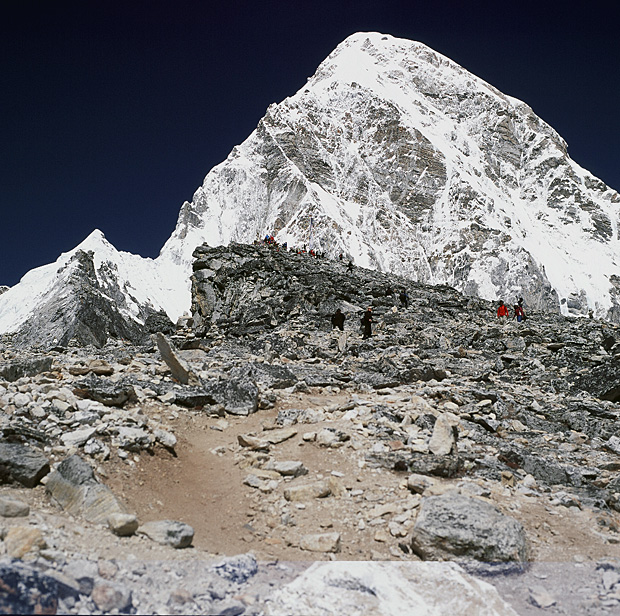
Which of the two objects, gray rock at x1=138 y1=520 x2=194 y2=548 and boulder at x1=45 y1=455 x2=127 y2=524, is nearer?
gray rock at x1=138 y1=520 x2=194 y2=548

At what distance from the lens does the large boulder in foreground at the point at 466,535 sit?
15.5 feet

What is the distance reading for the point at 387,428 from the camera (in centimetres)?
802

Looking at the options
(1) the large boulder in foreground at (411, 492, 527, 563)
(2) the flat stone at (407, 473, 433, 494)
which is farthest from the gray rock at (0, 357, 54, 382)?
(1) the large boulder in foreground at (411, 492, 527, 563)

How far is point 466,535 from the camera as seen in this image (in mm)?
4793

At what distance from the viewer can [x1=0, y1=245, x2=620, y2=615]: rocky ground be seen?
3.97 metres

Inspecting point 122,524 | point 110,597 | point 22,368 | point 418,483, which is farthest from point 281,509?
point 22,368

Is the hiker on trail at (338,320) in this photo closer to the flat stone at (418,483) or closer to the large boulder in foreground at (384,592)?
the flat stone at (418,483)

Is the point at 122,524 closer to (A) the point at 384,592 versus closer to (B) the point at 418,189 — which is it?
(A) the point at 384,592

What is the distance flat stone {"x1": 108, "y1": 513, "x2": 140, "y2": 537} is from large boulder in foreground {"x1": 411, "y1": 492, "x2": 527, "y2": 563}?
279 cm

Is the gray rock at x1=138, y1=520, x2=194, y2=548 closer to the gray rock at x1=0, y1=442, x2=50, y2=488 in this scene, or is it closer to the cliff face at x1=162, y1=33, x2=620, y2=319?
the gray rock at x1=0, y1=442, x2=50, y2=488

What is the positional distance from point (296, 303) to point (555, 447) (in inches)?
597

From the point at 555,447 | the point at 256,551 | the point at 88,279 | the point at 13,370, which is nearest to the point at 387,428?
the point at 555,447

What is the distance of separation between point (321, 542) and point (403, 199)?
106706mm

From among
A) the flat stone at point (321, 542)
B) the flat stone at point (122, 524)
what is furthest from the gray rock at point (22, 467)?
the flat stone at point (321, 542)
